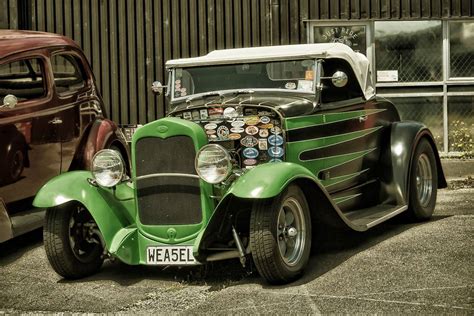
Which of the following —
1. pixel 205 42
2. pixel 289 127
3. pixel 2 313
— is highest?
pixel 205 42

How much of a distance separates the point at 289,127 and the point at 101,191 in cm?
147

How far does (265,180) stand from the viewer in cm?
582

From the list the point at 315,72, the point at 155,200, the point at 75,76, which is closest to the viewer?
the point at 155,200

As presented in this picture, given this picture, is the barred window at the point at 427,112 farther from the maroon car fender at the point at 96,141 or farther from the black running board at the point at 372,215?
the black running board at the point at 372,215

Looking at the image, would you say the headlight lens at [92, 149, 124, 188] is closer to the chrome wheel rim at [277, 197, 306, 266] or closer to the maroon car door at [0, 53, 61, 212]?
the chrome wheel rim at [277, 197, 306, 266]

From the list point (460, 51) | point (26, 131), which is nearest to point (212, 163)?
point (26, 131)

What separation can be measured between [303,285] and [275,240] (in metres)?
0.38

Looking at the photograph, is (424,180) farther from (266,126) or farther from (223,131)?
(223,131)

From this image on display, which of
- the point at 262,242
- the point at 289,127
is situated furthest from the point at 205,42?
the point at 262,242

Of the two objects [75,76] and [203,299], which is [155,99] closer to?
[75,76]

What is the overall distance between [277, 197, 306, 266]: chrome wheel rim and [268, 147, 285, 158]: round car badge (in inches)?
24.0

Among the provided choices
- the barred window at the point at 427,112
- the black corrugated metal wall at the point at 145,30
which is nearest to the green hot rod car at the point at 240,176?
the barred window at the point at 427,112

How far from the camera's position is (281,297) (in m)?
5.61

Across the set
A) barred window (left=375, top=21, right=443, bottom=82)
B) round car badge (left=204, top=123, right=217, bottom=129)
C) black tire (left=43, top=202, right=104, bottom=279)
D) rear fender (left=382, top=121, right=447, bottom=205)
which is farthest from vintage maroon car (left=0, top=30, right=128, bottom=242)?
barred window (left=375, top=21, right=443, bottom=82)
